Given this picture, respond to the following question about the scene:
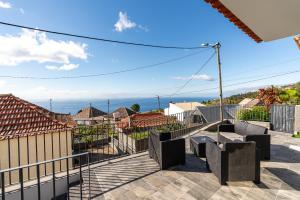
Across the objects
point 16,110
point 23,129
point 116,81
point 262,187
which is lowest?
point 262,187

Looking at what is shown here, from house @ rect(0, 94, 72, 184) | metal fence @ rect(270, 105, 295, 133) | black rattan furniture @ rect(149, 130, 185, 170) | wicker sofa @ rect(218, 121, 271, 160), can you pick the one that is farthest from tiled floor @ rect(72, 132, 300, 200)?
metal fence @ rect(270, 105, 295, 133)

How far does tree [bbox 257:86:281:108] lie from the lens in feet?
33.2

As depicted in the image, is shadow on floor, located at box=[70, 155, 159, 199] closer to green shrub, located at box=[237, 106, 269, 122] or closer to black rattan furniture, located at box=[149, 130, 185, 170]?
black rattan furniture, located at box=[149, 130, 185, 170]

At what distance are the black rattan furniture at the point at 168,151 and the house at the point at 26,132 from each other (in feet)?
10.6

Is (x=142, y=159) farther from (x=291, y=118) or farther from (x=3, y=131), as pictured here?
(x=291, y=118)

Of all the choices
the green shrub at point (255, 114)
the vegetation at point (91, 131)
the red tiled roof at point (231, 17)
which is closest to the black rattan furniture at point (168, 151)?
the vegetation at point (91, 131)

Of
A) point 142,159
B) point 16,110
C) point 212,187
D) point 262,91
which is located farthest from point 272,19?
point 262,91

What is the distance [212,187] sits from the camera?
10.8 ft

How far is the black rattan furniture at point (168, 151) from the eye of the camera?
402 centimetres

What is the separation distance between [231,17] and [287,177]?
11.4ft

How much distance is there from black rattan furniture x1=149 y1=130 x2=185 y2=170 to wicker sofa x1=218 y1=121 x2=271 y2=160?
1.05 m

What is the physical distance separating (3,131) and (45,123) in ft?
4.49

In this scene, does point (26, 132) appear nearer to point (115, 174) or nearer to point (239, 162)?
point (115, 174)

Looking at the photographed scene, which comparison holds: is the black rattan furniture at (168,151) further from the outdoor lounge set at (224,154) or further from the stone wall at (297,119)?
the stone wall at (297,119)
